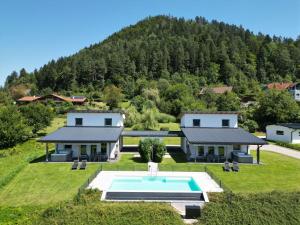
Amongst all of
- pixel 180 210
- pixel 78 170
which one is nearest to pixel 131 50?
pixel 78 170

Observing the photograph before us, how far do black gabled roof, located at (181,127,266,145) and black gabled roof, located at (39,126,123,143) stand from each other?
774 cm

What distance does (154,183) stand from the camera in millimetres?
23172

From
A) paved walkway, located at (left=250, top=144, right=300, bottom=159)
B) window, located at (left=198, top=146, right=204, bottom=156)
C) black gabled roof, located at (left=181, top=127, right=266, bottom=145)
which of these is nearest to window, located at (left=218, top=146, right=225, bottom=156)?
black gabled roof, located at (left=181, top=127, right=266, bottom=145)

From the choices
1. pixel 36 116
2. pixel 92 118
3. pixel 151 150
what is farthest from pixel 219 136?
pixel 36 116

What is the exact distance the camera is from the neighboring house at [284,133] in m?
41.9

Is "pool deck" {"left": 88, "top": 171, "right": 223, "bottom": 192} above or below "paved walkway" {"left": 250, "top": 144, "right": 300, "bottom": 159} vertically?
below

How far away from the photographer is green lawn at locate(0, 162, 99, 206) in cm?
1909

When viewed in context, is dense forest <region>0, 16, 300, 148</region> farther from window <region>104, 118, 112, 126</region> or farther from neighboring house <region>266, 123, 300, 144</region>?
window <region>104, 118, 112, 126</region>

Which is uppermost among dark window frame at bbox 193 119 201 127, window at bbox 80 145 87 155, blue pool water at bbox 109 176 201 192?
dark window frame at bbox 193 119 201 127

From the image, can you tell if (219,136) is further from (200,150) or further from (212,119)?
(212,119)

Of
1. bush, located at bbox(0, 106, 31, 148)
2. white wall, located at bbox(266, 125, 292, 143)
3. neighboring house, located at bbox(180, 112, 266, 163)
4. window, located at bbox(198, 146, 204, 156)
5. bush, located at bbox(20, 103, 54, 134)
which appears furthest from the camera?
bush, located at bbox(20, 103, 54, 134)

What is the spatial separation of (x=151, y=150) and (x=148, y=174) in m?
4.94

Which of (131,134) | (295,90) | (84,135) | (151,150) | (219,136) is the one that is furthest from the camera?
(295,90)

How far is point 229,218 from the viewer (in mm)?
14906
